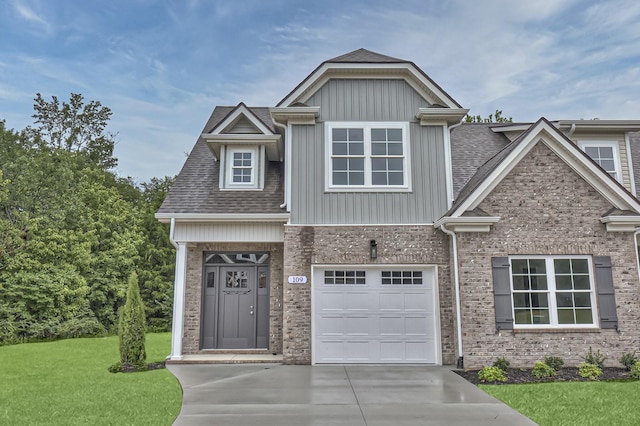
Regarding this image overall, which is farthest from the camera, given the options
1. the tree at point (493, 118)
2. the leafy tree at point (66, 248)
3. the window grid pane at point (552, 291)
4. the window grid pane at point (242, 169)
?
the tree at point (493, 118)

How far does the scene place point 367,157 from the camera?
11.5 m

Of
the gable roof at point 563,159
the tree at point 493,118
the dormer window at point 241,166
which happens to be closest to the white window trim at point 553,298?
the gable roof at point 563,159

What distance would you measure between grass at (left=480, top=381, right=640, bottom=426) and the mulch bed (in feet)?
1.10

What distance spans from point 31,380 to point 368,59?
36.4 feet

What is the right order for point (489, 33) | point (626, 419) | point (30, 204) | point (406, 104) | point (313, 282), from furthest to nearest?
point (30, 204), point (489, 33), point (406, 104), point (313, 282), point (626, 419)

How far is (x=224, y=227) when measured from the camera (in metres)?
11.8

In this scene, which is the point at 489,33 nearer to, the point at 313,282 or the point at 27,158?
the point at 313,282

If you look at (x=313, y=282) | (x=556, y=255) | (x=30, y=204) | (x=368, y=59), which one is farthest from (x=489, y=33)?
(x=30, y=204)

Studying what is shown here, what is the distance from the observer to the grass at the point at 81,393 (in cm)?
626

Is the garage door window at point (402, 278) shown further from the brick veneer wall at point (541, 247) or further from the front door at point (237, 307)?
the front door at point (237, 307)

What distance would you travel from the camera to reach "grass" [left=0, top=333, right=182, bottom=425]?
6258 millimetres

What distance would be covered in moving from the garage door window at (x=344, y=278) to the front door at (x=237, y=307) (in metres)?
2.37

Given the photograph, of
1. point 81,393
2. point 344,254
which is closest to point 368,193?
point 344,254

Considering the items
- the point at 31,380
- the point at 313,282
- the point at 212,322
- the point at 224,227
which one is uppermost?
the point at 224,227
